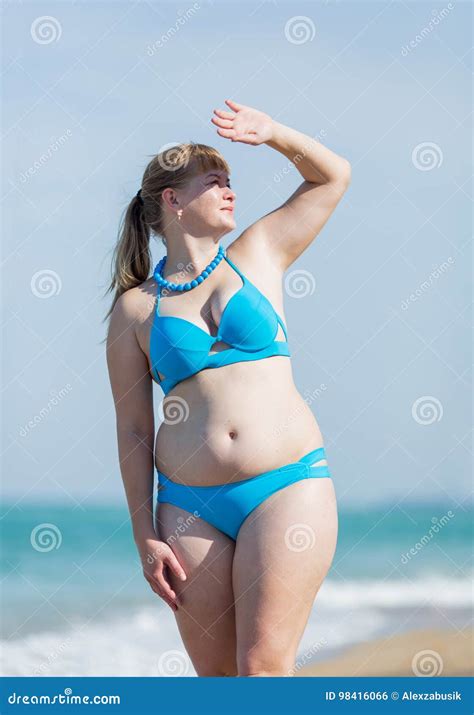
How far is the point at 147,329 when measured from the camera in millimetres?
3873

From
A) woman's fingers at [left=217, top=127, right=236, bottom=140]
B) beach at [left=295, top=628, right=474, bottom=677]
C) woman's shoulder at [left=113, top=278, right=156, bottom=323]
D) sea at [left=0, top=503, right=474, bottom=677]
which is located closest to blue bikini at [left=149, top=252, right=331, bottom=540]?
woman's shoulder at [left=113, top=278, right=156, bottom=323]

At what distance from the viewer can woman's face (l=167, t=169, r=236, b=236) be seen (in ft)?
12.8

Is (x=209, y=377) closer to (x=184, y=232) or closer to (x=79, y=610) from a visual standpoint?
(x=184, y=232)

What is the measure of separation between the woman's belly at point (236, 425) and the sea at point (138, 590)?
561 cm

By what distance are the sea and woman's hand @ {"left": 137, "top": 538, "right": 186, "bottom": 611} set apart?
17.7ft

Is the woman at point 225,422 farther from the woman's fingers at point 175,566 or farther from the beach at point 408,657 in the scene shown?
the beach at point 408,657

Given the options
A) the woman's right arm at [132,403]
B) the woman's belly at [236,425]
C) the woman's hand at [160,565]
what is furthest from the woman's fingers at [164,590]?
the woman's belly at [236,425]

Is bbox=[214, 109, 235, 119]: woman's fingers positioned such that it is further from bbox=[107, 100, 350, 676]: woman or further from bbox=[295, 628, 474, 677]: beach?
bbox=[295, 628, 474, 677]: beach

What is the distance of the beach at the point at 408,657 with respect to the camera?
888 cm

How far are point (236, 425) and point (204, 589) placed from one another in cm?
56

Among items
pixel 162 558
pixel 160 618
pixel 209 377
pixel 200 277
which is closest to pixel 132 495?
pixel 162 558

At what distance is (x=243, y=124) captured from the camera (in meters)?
3.79

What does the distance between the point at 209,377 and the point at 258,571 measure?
66cm

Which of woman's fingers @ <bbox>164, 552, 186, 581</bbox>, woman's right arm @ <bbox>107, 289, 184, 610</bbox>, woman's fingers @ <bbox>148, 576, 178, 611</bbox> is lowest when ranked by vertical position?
woman's fingers @ <bbox>148, 576, 178, 611</bbox>
